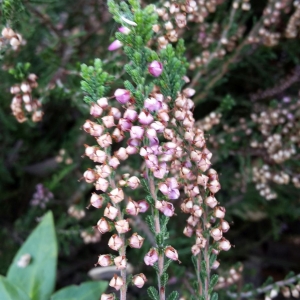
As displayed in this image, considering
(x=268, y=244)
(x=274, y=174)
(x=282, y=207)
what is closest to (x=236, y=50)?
(x=274, y=174)

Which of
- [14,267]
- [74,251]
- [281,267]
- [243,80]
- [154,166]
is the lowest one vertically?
[281,267]

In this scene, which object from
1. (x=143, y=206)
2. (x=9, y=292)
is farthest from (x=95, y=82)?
(x=9, y=292)

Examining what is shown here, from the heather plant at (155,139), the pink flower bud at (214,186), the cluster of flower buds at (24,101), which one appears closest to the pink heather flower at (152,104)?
the heather plant at (155,139)

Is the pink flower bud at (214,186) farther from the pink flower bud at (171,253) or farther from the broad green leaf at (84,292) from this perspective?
the broad green leaf at (84,292)

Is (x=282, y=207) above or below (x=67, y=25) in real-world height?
below

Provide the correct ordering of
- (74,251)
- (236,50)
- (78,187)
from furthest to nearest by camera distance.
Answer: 1. (74,251)
2. (78,187)
3. (236,50)

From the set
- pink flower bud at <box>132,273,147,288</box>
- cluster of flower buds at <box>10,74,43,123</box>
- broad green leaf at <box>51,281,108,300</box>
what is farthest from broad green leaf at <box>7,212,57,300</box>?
pink flower bud at <box>132,273,147,288</box>

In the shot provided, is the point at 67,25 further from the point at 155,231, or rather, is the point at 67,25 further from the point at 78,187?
the point at 155,231
